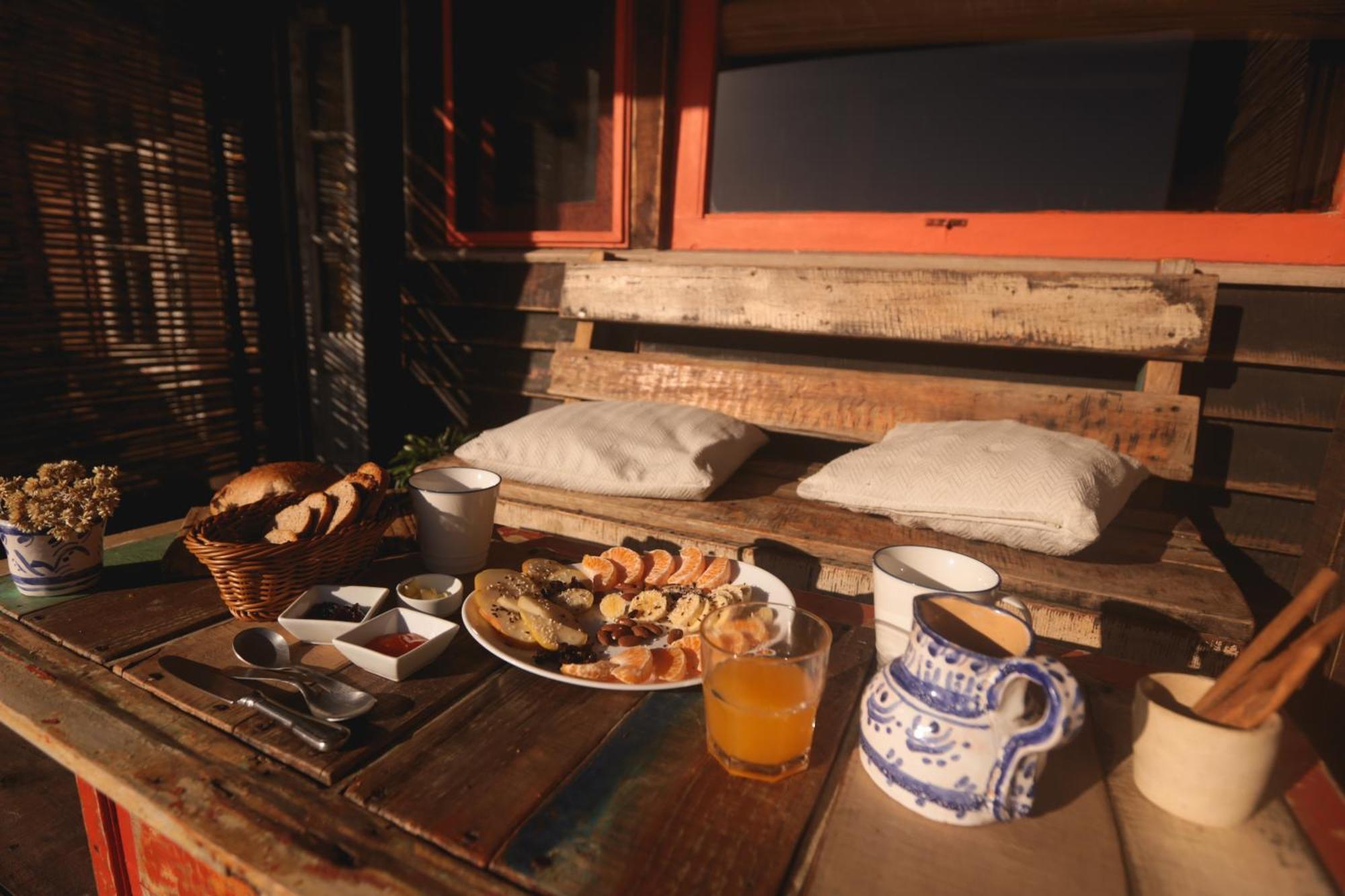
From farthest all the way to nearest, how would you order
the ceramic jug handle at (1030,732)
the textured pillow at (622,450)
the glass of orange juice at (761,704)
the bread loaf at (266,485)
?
the textured pillow at (622,450) → the bread loaf at (266,485) → the glass of orange juice at (761,704) → the ceramic jug handle at (1030,732)

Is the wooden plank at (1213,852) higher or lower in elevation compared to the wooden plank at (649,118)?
lower

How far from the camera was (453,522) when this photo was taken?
1.38 metres

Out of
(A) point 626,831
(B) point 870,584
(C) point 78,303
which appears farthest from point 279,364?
(A) point 626,831

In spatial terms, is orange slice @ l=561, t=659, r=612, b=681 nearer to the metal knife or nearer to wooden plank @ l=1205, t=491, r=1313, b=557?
the metal knife

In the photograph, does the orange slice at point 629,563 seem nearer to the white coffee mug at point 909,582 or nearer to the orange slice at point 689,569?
the orange slice at point 689,569

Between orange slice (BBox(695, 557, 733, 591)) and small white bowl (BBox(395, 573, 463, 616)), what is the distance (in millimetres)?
452

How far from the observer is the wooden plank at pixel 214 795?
0.69 metres

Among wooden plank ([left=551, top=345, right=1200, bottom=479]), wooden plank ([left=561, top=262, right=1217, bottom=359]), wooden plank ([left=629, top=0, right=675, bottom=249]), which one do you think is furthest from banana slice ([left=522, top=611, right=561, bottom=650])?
wooden plank ([left=629, top=0, right=675, bottom=249])

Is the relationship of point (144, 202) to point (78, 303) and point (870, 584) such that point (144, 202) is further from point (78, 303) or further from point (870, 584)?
point (870, 584)

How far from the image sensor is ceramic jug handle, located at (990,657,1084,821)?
0.68 m

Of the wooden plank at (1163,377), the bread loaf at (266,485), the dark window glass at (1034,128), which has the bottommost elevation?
the bread loaf at (266,485)

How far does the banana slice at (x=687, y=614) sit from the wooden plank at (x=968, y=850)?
39 cm

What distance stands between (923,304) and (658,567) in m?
1.57

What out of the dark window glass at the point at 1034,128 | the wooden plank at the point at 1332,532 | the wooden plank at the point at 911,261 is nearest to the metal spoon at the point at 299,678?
the wooden plank at the point at 911,261
